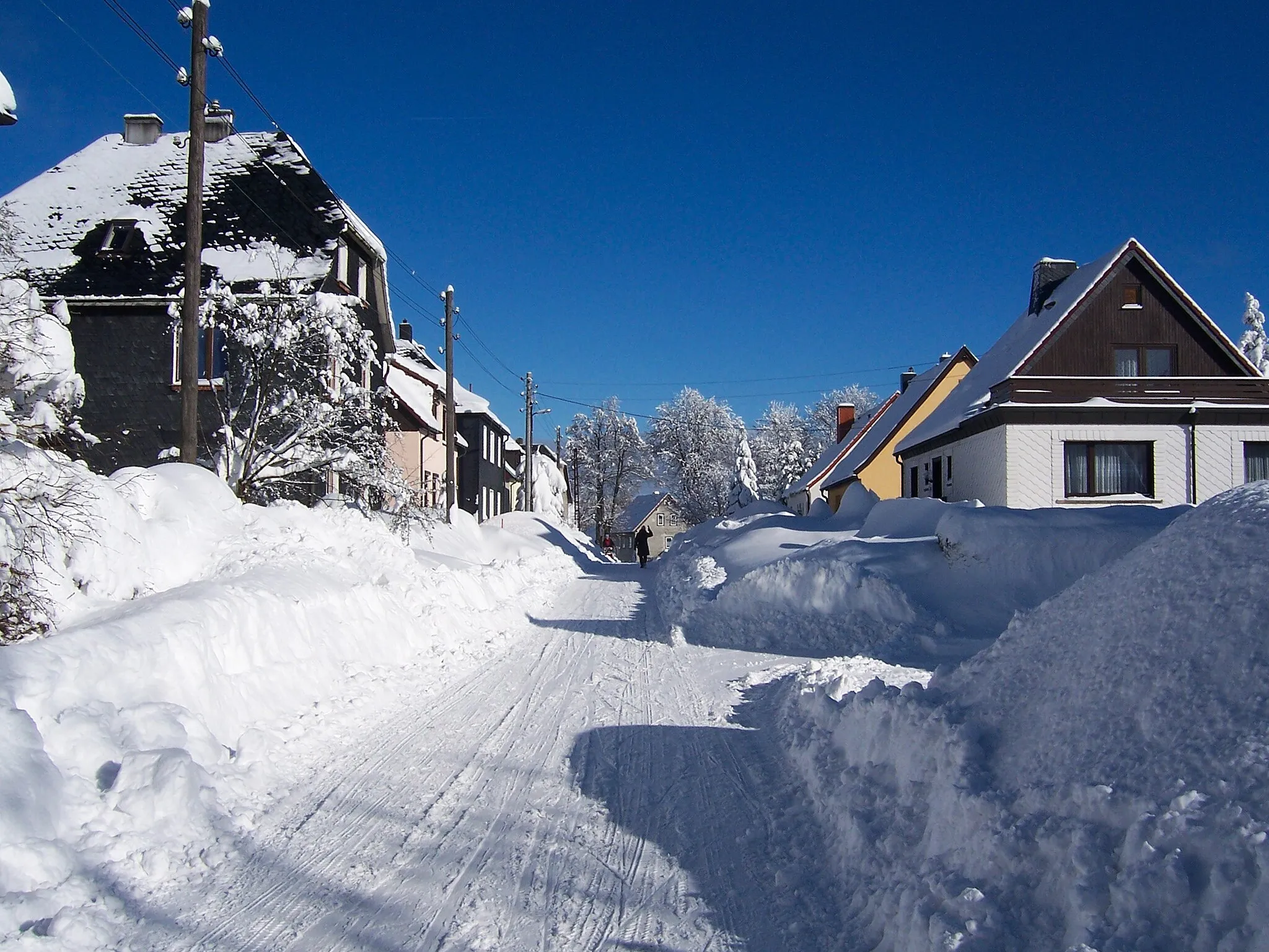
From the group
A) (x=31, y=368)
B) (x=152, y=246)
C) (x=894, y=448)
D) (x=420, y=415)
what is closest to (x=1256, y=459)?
(x=894, y=448)

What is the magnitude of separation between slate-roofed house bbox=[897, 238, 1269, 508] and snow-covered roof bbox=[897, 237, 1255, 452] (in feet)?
0.16

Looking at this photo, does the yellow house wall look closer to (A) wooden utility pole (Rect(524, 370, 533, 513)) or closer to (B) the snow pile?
(A) wooden utility pole (Rect(524, 370, 533, 513))

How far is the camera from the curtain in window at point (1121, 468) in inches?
846

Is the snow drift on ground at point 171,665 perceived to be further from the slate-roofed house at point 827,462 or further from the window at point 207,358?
the slate-roofed house at point 827,462

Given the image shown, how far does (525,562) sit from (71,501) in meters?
17.4

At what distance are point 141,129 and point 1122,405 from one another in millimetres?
28080

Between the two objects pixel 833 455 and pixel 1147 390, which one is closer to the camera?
pixel 1147 390

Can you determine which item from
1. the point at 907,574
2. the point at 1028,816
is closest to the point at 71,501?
the point at 1028,816

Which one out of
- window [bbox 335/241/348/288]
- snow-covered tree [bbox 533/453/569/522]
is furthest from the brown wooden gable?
snow-covered tree [bbox 533/453/569/522]

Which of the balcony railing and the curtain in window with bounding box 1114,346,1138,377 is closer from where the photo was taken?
the balcony railing

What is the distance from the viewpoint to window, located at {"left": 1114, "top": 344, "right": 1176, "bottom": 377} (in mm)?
22453

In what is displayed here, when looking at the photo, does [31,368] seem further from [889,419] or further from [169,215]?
[889,419]

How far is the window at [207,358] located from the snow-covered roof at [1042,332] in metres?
18.7

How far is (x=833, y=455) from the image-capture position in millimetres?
45969
